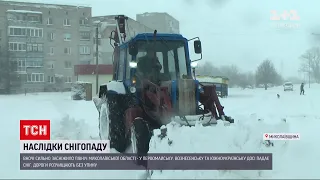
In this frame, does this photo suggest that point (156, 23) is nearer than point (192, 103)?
No

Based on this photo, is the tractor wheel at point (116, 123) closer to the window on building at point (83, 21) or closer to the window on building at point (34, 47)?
the window on building at point (34, 47)

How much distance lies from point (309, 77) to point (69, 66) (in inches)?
1539

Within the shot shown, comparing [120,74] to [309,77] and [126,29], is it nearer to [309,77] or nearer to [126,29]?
[126,29]

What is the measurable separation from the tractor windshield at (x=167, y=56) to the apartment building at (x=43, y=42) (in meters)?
45.5

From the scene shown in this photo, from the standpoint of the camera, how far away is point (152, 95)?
21.4ft

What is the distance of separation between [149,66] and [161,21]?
104 feet

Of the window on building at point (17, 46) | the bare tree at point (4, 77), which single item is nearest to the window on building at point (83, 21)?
the window on building at point (17, 46)

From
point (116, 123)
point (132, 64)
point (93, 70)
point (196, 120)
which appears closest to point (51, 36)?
point (93, 70)

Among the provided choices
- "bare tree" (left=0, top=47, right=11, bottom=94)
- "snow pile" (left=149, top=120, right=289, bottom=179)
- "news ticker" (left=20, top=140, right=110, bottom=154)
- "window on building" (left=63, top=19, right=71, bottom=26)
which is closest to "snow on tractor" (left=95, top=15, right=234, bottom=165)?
"snow pile" (left=149, top=120, right=289, bottom=179)

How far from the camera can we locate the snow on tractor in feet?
19.9

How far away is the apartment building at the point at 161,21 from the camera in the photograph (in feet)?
98.1

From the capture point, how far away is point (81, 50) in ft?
184

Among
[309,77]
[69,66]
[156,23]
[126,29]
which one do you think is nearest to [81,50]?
[69,66]

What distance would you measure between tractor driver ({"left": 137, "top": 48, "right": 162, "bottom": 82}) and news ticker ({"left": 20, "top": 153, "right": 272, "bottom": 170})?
1.52 metres
